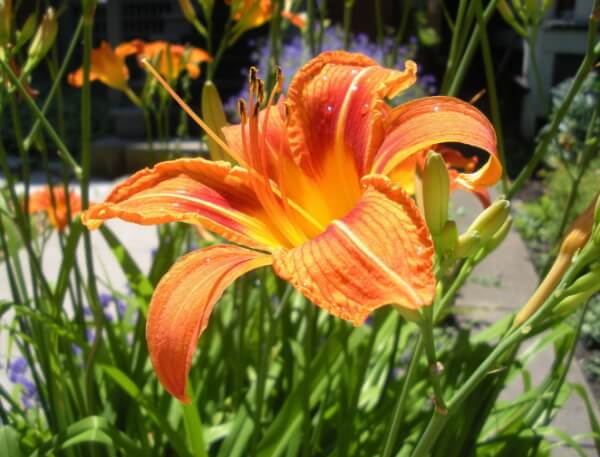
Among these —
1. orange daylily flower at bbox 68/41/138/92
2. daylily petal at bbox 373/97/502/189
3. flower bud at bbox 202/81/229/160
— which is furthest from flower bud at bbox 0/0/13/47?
orange daylily flower at bbox 68/41/138/92

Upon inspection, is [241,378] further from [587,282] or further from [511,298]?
[511,298]

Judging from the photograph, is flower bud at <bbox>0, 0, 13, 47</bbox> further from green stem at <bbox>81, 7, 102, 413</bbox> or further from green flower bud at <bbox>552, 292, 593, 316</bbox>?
green flower bud at <bbox>552, 292, 593, 316</bbox>

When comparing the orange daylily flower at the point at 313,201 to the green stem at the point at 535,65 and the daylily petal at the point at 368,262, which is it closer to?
the daylily petal at the point at 368,262

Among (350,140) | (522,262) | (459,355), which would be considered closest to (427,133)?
(350,140)

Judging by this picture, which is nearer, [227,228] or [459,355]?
[227,228]

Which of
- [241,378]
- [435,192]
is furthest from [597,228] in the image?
[241,378]

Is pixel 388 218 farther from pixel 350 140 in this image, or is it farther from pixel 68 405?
pixel 68 405

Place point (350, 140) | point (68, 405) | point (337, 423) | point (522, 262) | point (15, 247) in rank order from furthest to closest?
1. point (522, 262)
2. point (337, 423)
3. point (15, 247)
4. point (68, 405)
5. point (350, 140)

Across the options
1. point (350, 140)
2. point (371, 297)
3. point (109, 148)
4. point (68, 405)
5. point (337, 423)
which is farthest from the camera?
point (109, 148)
